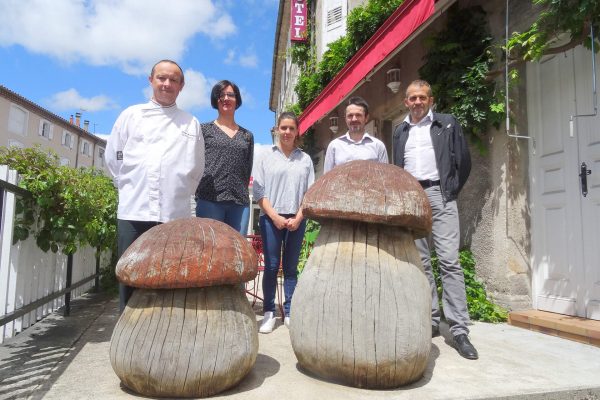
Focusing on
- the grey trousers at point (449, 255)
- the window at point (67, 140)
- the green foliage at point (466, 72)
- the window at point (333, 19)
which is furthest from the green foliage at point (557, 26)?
the window at point (67, 140)

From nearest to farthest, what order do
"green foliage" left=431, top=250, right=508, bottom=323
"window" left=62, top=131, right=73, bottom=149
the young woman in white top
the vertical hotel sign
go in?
1. the young woman in white top
2. "green foliage" left=431, top=250, right=508, bottom=323
3. the vertical hotel sign
4. "window" left=62, top=131, right=73, bottom=149

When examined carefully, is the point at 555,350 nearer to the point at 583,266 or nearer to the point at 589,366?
the point at 589,366

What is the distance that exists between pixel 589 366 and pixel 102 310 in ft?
14.4

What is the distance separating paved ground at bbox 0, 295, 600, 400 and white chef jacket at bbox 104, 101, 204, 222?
1006 millimetres

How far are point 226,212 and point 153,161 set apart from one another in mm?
932

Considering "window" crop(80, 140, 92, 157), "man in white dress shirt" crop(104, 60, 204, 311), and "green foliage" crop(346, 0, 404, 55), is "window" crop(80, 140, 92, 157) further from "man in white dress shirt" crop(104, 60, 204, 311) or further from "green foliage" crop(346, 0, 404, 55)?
"man in white dress shirt" crop(104, 60, 204, 311)

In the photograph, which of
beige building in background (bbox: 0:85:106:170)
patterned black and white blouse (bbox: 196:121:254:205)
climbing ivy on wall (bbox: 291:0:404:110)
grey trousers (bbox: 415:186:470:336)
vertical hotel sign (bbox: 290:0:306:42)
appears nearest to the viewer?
grey trousers (bbox: 415:186:470:336)

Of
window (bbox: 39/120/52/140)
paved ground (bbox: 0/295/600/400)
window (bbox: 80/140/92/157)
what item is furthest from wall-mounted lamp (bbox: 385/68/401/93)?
window (bbox: 80/140/92/157)

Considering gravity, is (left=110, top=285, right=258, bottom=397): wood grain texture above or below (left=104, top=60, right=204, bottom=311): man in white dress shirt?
below

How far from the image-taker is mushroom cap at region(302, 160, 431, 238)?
2305 millimetres

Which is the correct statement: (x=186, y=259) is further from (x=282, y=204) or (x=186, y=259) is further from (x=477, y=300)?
(x=477, y=300)

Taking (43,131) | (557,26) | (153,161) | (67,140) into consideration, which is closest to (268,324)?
(153,161)

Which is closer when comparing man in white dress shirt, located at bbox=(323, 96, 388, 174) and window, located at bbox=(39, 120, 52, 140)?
man in white dress shirt, located at bbox=(323, 96, 388, 174)

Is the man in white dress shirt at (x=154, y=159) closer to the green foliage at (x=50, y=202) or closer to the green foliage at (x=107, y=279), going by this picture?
the green foliage at (x=50, y=202)
